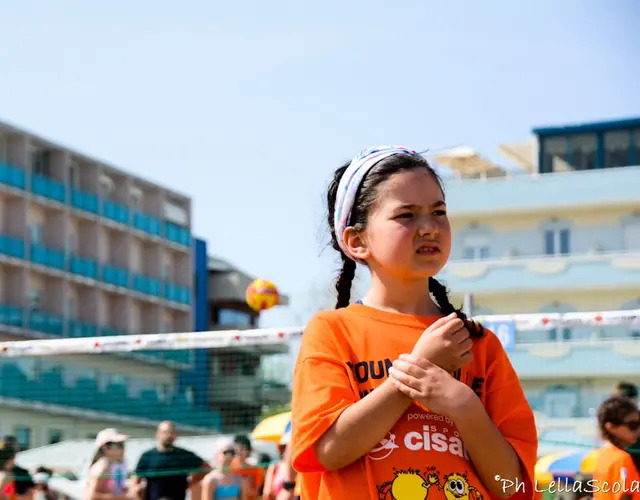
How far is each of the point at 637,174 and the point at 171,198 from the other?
32.8m

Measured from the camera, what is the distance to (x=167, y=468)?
11484 millimetres

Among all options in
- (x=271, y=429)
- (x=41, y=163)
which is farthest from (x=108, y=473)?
(x=41, y=163)

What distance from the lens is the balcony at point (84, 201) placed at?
227ft

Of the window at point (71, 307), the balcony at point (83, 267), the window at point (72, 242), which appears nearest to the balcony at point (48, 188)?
the window at point (72, 242)

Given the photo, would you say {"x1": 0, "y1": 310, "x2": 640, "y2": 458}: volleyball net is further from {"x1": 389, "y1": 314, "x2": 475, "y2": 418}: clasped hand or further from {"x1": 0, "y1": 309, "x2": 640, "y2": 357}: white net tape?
{"x1": 389, "y1": 314, "x2": 475, "y2": 418}: clasped hand

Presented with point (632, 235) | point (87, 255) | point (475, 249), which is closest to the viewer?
point (632, 235)

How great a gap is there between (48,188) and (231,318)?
21862 mm

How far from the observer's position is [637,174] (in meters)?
53.8

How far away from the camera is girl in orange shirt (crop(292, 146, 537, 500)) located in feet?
10.3

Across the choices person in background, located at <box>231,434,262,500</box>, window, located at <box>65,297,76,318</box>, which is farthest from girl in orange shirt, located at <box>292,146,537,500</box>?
window, located at <box>65,297,76,318</box>

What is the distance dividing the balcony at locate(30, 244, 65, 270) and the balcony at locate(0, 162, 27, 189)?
9.66 feet

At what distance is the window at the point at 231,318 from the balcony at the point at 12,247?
2281 cm

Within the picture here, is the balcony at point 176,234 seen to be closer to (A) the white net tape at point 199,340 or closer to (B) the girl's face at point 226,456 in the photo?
(B) the girl's face at point 226,456

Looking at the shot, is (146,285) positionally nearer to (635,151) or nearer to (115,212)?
(115,212)
